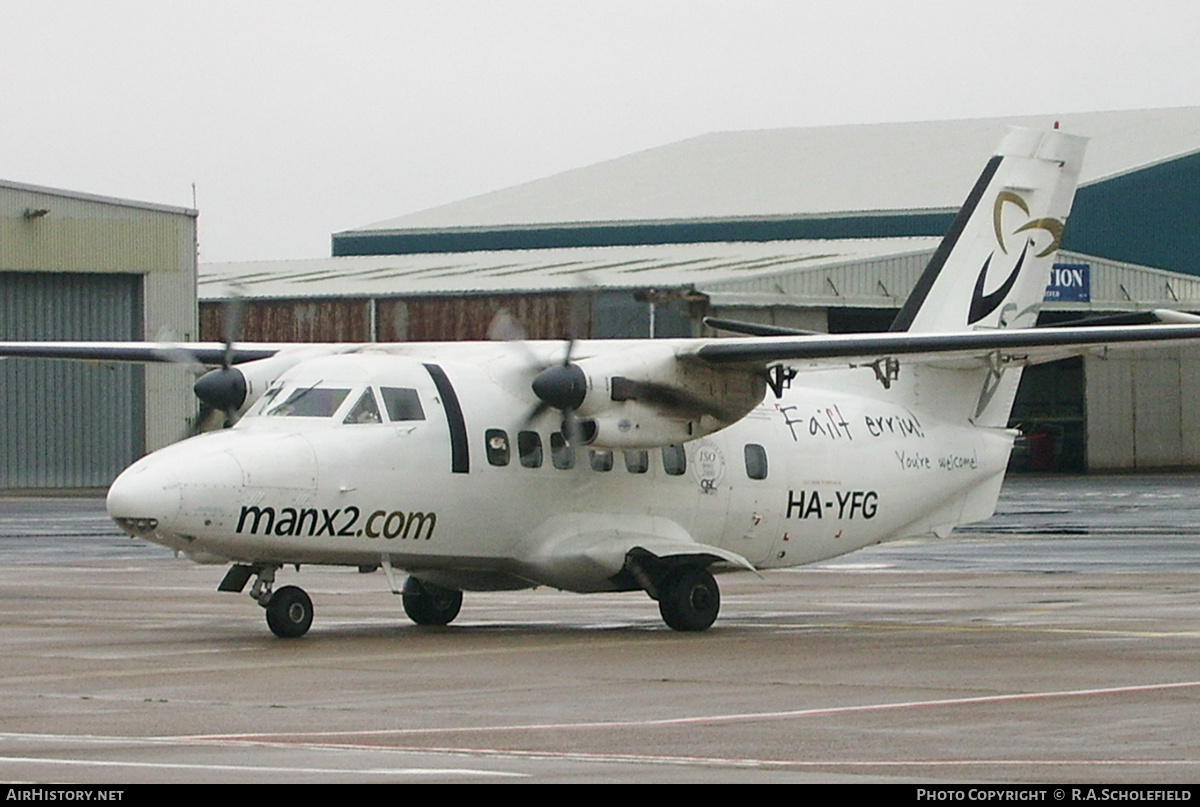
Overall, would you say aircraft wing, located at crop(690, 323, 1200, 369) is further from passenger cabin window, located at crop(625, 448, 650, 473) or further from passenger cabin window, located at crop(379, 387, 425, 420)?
passenger cabin window, located at crop(379, 387, 425, 420)

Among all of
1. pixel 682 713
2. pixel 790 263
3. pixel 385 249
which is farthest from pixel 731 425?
pixel 385 249

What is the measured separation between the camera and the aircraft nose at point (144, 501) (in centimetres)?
1675

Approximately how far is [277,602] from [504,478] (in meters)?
2.46

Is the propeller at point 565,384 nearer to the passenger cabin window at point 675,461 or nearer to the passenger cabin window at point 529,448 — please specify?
the passenger cabin window at point 529,448

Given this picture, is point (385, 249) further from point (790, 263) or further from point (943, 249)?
point (943, 249)

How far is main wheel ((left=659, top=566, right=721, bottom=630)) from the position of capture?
19.7m

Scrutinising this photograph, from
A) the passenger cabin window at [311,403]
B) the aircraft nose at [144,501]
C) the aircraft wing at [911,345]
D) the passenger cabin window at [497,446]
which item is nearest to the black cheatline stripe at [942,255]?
the aircraft wing at [911,345]

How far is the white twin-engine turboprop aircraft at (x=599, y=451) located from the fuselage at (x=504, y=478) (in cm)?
2

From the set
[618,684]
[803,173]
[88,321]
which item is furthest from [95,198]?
[618,684]

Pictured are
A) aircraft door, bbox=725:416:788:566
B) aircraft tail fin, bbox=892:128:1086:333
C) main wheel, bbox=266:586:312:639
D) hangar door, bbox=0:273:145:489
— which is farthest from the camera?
hangar door, bbox=0:273:145:489

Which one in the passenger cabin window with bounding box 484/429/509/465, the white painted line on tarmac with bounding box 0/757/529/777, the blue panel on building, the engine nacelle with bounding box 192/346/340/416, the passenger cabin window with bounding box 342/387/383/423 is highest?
the blue panel on building

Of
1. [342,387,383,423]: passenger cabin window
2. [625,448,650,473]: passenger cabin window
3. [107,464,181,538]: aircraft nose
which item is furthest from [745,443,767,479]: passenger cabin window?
[107,464,181,538]: aircraft nose

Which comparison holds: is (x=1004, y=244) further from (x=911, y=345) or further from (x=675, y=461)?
(x=675, y=461)

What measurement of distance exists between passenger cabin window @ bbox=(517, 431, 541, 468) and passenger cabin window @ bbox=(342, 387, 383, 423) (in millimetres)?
1552
